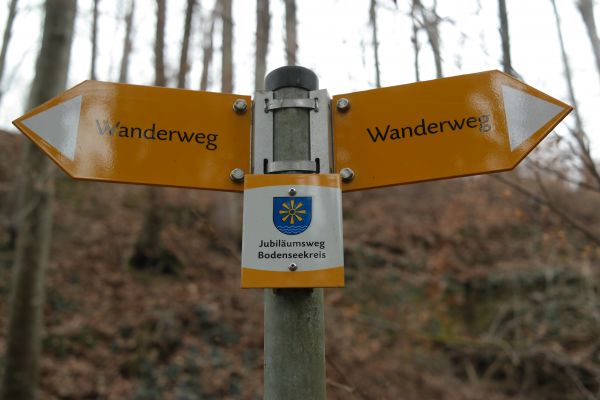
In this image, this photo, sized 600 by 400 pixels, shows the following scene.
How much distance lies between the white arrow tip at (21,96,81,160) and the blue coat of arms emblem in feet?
2.17

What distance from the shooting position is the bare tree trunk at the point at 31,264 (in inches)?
141

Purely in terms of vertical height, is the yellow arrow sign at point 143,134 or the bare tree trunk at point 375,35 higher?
the bare tree trunk at point 375,35

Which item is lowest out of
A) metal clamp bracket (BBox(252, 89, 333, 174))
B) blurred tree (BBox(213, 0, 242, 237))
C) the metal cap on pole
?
metal clamp bracket (BBox(252, 89, 333, 174))

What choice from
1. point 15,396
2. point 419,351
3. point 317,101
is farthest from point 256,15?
point 419,351

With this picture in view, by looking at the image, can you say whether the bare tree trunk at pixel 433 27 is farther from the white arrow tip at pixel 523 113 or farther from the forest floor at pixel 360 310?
the forest floor at pixel 360 310

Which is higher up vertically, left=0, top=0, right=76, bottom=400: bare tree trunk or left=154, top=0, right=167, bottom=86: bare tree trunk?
left=154, top=0, right=167, bottom=86: bare tree trunk

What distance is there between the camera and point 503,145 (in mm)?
1209

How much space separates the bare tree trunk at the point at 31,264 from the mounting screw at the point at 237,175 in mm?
3226

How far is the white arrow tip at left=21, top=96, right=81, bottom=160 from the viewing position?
1267mm

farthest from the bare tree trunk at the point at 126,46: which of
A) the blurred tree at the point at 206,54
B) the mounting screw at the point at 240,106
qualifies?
the mounting screw at the point at 240,106

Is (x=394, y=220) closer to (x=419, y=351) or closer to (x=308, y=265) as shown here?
(x=419, y=351)

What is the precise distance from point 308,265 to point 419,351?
16.7 feet

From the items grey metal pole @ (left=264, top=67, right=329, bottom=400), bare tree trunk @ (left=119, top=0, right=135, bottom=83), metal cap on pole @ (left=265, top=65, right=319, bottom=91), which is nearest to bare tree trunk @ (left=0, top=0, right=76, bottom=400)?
metal cap on pole @ (left=265, top=65, right=319, bottom=91)

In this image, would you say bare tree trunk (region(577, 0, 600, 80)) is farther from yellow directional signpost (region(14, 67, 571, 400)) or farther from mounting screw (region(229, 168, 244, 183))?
mounting screw (region(229, 168, 244, 183))
